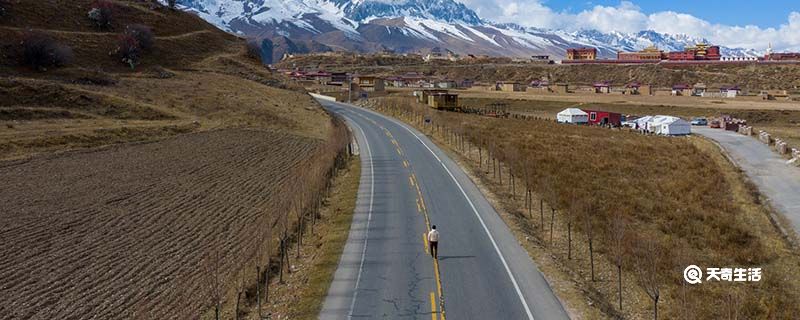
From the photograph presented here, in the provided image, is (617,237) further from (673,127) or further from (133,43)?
(133,43)

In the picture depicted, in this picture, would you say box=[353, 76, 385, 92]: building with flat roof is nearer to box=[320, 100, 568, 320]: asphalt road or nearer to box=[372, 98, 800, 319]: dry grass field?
box=[372, 98, 800, 319]: dry grass field

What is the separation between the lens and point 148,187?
37.4m

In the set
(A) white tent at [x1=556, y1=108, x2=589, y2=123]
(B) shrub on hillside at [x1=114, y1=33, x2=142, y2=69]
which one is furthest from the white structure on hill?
(B) shrub on hillside at [x1=114, y1=33, x2=142, y2=69]

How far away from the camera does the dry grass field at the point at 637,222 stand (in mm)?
22062

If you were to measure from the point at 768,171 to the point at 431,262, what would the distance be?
131 ft

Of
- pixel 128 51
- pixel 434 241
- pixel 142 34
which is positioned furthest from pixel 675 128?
pixel 142 34

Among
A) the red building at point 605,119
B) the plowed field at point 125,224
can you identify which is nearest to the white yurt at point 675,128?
the red building at point 605,119

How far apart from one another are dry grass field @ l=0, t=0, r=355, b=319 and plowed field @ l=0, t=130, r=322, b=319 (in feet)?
0.30

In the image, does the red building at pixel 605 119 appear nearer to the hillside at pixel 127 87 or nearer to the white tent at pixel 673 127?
the white tent at pixel 673 127

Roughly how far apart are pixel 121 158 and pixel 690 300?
40077mm

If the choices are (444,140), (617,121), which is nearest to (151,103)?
(444,140)

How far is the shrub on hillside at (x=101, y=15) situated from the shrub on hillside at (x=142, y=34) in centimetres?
411

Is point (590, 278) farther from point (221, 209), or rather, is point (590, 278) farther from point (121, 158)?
point (121, 158)

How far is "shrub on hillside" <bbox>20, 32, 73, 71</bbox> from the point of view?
7488 cm
